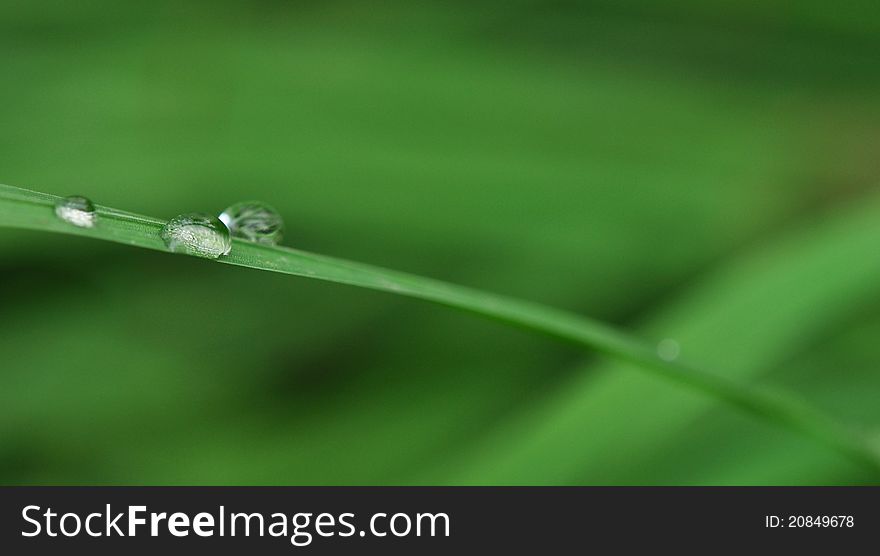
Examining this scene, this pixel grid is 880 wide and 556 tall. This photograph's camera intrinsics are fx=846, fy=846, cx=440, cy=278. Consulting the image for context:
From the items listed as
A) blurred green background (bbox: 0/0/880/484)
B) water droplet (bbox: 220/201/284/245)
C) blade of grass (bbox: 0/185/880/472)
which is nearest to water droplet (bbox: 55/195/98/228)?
blade of grass (bbox: 0/185/880/472)

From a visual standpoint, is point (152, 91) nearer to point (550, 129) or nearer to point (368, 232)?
point (368, 232)

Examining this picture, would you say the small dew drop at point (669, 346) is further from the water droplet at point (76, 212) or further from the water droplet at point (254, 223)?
the water droplet at point (76, 212)

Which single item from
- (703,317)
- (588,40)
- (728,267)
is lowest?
(703,317)

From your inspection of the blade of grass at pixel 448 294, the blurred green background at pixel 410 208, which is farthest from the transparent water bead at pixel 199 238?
the blurred green background at pixel 410 208

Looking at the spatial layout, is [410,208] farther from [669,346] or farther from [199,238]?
[199,238]

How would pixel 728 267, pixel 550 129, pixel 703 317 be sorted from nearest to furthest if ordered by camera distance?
pixel 703 317 < pixel 728 267 < pixel 550 129

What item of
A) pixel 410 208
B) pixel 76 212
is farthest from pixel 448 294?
pixel 410 208
